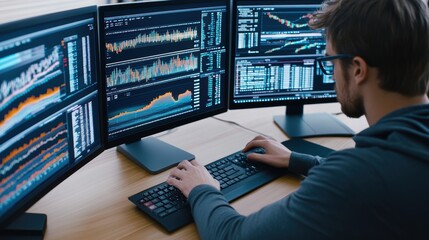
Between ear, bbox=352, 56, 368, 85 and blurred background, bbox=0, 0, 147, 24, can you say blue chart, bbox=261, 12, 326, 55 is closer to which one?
ear, bbox=352, 56, 368, 85

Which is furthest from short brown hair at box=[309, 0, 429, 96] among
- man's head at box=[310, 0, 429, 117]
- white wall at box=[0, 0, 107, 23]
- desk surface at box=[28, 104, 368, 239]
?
white wall at box=[0, 0, 107, 23]

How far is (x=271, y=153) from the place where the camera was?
169 cm

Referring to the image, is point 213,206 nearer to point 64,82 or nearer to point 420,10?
point 64,82

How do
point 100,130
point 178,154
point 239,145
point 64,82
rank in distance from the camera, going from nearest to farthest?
1. point 64,82
2. point 100,130
3. point 178,154
4. point 239,145

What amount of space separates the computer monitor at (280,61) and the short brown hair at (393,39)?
0.65 metres

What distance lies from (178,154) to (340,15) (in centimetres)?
74

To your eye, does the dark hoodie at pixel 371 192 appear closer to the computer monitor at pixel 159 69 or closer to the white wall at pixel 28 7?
the computer monitor at pixel 159 69

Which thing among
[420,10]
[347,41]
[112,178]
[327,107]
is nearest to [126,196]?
[112,178]

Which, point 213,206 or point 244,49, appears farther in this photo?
point 244,49

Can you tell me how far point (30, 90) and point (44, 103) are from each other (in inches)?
2.6

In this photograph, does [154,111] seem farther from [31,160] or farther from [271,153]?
[31,160]

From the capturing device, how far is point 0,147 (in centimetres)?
110

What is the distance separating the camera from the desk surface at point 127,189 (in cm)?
132

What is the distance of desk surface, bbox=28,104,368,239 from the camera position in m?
1.32
